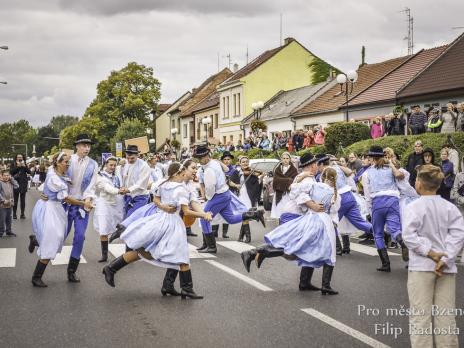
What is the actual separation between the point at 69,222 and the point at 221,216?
4.32 metres

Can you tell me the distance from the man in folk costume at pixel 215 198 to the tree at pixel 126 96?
66.6 metres

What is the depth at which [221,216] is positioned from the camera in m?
14.0

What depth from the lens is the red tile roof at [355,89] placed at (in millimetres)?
42781

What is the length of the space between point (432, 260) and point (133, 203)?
8329mm

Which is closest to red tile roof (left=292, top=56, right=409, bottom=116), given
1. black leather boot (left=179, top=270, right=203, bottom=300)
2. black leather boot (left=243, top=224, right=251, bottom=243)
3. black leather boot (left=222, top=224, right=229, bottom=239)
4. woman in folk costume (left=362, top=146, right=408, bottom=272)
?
black leather boot (left=222, top=224, right=229, bottom=239)

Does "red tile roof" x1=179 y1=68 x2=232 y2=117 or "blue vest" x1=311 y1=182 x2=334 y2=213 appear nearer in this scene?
"blue vest" x1=311 y1=182 x2=334 y2=213

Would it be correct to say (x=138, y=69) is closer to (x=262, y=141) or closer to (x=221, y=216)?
(x=262, y=141)

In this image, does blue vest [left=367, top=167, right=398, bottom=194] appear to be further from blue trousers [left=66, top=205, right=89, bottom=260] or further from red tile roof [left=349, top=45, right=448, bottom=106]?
red tile roof [left=349, top=45, right=448, bottom=106]

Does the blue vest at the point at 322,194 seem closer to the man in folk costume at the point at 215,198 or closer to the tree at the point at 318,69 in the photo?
the man in folk costume at the point at 215,198

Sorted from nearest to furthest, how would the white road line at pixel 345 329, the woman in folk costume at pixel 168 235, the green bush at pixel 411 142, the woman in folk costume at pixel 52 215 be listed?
the white road line at pixel 345 329 < the woman in folk costume at pixel 168 235 < the woman in folk costume at pixel 52 215 < the green bush at pixel 411 142

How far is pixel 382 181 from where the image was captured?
11.2 metres

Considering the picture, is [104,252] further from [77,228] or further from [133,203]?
[77,228]

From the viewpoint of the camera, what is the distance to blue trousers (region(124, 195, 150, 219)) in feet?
42.9

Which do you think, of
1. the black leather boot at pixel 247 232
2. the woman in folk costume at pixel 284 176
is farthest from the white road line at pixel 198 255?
the woman in folk costume at pixel 284 176
